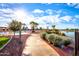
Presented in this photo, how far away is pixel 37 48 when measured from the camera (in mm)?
1431

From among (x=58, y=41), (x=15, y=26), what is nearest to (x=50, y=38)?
(x=58, y=41)

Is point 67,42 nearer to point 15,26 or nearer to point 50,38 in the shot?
point 50,38

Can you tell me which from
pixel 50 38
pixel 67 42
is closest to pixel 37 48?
pixel 50 38

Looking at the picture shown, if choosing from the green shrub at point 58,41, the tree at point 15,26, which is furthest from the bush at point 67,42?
the tree at point 15,26

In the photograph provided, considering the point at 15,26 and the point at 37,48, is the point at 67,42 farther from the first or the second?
the point at 15,26

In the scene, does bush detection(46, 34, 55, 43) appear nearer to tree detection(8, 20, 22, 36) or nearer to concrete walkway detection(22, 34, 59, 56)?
concrete walkway detection(22, 34, 59, 56)

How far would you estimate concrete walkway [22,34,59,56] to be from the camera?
142 centimetres

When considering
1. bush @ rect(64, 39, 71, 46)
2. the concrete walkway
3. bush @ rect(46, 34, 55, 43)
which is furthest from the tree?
bush @ rect(64, 39, 71, 46)

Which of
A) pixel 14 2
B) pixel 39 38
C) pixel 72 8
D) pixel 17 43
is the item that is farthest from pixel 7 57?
pixel 72 8

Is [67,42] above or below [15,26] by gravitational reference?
below

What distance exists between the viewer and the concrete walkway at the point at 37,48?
1422 mm

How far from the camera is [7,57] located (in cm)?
141

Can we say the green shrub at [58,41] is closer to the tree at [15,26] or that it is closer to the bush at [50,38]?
the bush at [50,38]

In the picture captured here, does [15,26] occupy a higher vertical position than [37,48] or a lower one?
higher
